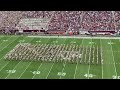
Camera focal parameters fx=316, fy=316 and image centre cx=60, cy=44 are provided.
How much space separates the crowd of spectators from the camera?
34.2 m

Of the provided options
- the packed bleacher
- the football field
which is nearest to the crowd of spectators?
the packed bleacher

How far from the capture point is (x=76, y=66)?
1981cm

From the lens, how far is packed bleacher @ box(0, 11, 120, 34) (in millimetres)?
34125

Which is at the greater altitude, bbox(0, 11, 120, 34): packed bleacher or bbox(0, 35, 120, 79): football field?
bbox(0, 11, 120, 34): packed bleacher

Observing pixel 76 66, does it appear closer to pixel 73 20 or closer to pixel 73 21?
pixel 73 21

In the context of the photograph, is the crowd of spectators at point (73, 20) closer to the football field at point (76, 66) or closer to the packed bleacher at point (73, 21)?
the packed bleacher at point (73, 21)

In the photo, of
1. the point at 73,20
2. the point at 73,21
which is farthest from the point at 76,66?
the point at 73,20

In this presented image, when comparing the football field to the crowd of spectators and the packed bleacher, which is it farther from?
the crowd of spectators

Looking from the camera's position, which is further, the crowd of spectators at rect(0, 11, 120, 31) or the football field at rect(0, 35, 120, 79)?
the crowd of spectators at rect(0, 11, 120, 31)

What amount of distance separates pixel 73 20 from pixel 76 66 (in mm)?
17428

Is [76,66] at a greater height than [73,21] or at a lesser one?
lesser
